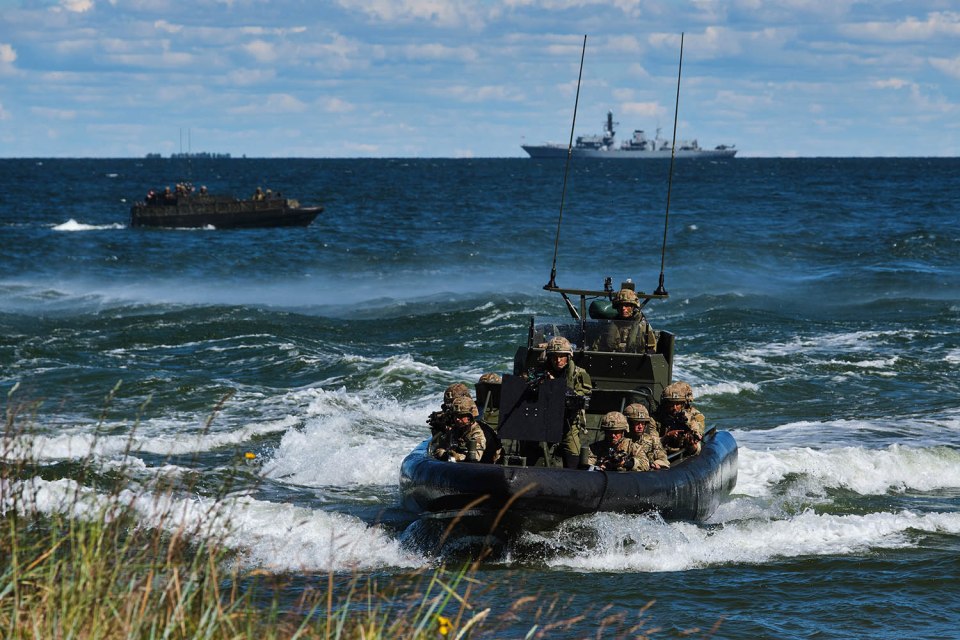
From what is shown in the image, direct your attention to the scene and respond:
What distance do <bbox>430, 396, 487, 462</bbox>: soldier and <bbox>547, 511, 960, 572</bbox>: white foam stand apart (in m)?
1.20

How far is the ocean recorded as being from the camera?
10.7m

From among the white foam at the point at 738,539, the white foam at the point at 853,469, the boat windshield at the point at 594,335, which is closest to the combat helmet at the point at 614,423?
the white foam at the point at 738,539

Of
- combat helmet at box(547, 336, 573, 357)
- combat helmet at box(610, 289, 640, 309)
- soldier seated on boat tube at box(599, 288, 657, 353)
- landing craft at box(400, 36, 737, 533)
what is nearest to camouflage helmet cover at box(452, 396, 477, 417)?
landing craft at box(400, 36, 737, 533)

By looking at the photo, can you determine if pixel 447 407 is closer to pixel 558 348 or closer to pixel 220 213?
pixel 558 348

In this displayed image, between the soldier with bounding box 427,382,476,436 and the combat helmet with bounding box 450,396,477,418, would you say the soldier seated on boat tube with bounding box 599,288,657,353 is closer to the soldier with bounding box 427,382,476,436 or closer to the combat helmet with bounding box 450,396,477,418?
the soldier with bounding box 427,382,476,436

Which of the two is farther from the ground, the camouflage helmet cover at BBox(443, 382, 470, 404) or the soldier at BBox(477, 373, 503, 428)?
the camouflage helmet cover at BBox(443, 382, 470, 404)

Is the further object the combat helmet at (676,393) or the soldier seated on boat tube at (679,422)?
the combat helmet at (676,393)

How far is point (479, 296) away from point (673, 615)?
2392cm

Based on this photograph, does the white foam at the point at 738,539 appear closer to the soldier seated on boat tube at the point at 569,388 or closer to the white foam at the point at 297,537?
the soldier seated on boat tube at the point at 569,388

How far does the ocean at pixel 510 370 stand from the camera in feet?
35.2

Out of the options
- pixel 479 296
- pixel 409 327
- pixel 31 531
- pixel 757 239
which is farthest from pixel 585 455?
pixel 757 239

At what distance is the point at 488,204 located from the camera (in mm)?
74000

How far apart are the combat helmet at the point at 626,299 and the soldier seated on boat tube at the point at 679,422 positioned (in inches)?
71.3

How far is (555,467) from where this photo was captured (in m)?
11.3
